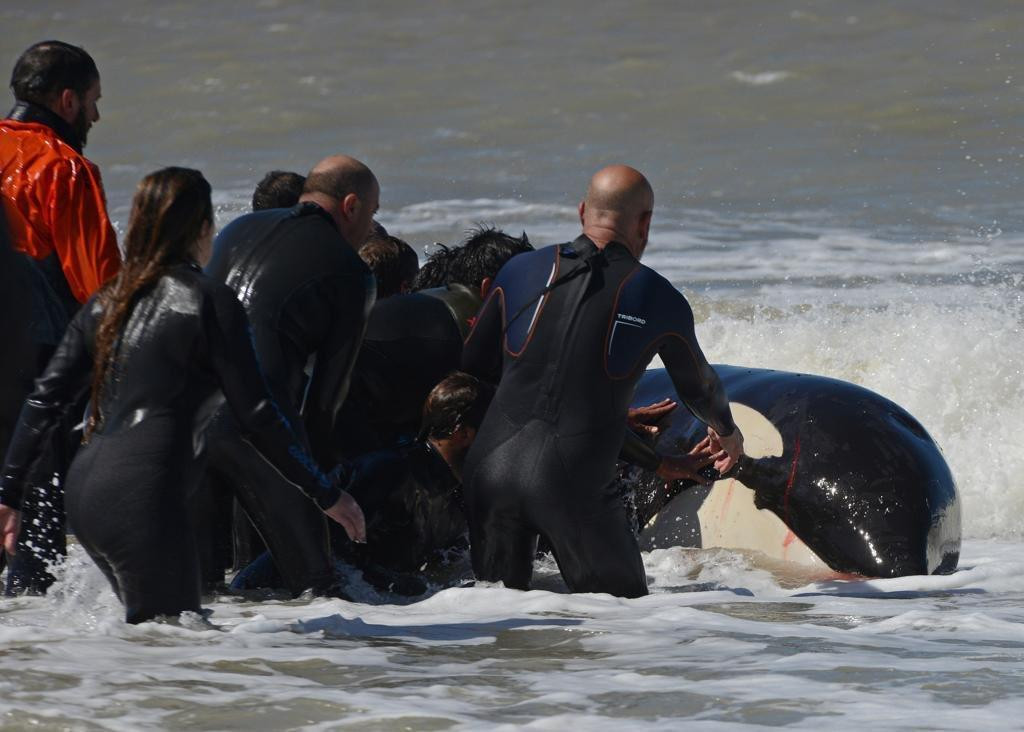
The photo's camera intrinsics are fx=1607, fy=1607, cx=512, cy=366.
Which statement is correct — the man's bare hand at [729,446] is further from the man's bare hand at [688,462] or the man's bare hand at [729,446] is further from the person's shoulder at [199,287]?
the person's shoulder at [199,287]

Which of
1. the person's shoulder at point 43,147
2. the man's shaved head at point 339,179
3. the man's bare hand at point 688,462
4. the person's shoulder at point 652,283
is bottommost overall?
the man's bare hand at point 688,462

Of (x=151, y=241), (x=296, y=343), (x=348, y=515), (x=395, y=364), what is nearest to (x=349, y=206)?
(x=296, y=343)

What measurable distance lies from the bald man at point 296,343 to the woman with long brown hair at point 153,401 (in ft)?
3.24

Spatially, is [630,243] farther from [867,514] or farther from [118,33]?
[118,33]

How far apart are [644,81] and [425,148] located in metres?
4.11

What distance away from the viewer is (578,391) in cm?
519

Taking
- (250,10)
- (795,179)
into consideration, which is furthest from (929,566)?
(250,10)

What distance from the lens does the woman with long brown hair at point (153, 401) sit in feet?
13.5

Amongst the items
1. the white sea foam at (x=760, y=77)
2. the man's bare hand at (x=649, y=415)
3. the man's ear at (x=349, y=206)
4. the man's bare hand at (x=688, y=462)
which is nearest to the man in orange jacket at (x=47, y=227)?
the man's ear at (x=349, y=206)

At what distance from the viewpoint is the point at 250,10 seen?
29969mm

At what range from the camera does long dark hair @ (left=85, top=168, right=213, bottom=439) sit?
4.14 meters

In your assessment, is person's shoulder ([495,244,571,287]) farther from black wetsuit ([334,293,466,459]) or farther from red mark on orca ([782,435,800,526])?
red mark on orca ([782,435,800,526])

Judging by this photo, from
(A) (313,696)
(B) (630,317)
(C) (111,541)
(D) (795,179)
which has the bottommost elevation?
(A) (313,696)

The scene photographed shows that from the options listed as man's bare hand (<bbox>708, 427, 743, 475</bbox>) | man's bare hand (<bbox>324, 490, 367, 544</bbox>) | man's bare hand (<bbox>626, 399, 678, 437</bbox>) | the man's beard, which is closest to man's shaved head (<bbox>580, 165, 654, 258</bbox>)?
man's bare hand (<bbox>708, 427, 743, 475</bbox>)
